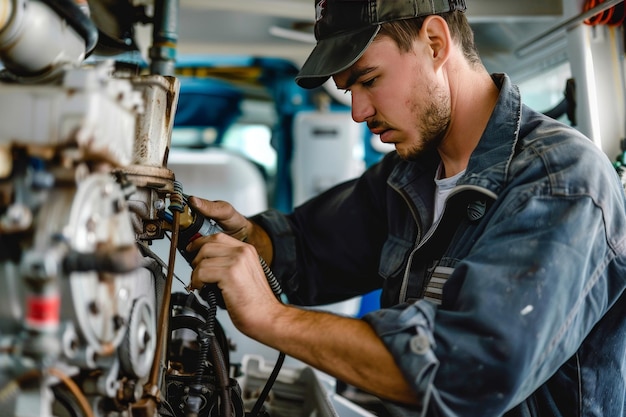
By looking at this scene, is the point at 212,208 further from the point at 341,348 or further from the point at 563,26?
the point at 563,26

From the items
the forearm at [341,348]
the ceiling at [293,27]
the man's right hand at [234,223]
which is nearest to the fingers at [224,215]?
the man's right hand at [234,223]

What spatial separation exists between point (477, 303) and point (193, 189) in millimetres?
1575

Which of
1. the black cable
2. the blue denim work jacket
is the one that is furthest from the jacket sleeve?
the black cable

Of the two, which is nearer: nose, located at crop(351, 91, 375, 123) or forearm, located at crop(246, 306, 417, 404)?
forearm, located at crop(246, 306, 417, 404)

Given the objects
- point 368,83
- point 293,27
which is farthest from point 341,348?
point 293,27

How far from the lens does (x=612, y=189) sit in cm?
102

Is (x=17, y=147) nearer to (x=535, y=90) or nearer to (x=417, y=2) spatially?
(x=417, y=2)

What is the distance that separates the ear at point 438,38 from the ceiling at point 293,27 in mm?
796

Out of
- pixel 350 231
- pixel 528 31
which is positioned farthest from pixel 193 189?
pixel 528 31

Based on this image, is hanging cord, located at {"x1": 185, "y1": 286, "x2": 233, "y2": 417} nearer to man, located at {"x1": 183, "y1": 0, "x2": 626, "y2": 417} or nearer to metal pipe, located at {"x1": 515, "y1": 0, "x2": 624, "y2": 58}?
man, located at {"x1": 183, "y1": 0, "x2": 626, "y2": 417}

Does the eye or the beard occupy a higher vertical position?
the eye

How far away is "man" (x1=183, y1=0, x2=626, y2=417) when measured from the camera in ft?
2.88

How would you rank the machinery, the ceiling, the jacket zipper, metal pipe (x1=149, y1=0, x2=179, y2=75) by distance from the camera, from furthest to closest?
the ceiling, metal pipe (x1=149, y1=0, x2=179, y2=75), the jacket zipper, the machinery

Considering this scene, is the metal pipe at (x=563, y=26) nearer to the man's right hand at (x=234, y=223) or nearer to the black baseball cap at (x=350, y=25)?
the black baseball cap at (x=350, y=25)
